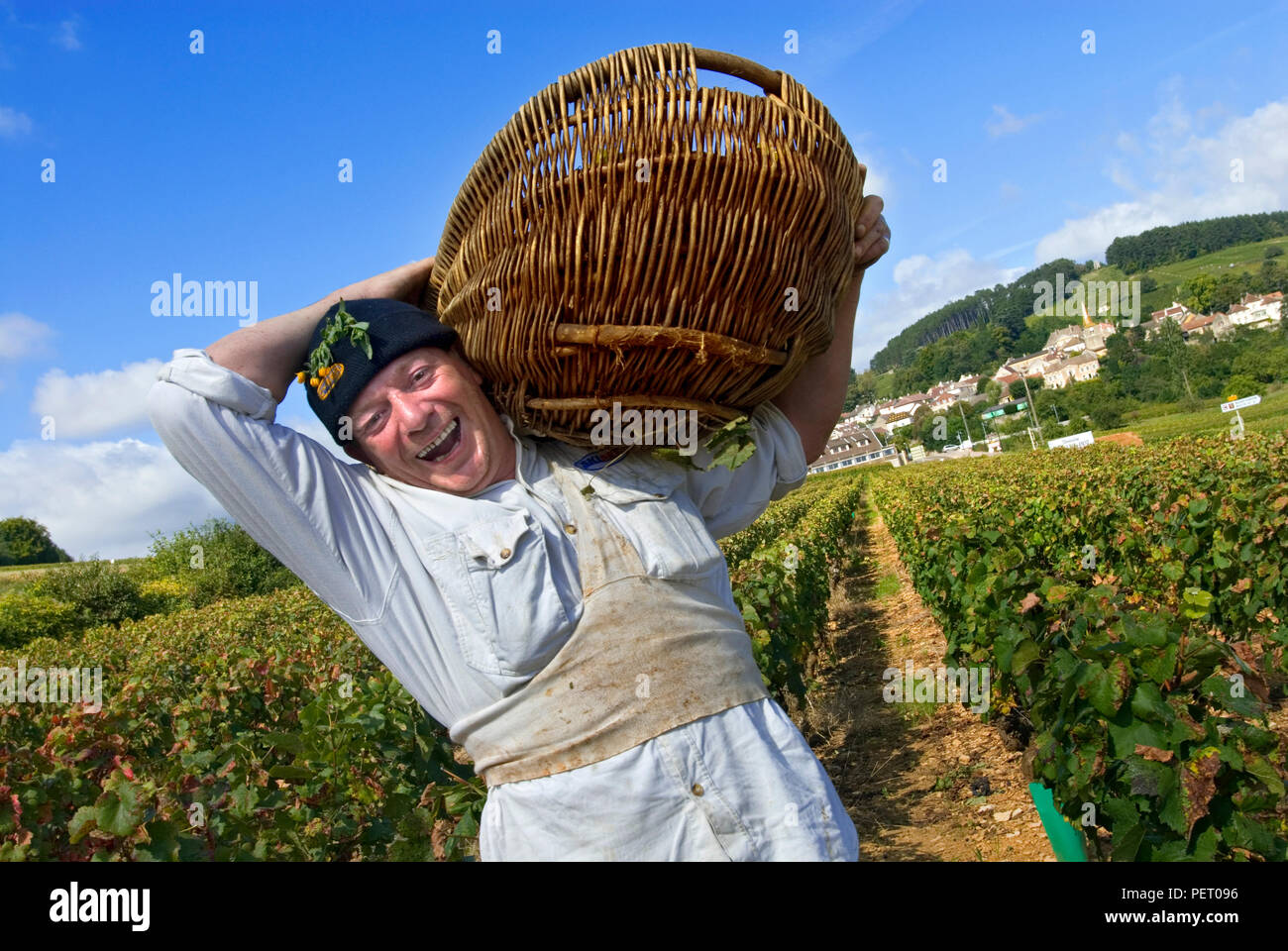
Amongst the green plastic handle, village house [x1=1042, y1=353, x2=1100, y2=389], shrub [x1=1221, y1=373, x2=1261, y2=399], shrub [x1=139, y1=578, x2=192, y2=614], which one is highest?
village house [x1=1042, y1=353, x2=1100, y2=389]

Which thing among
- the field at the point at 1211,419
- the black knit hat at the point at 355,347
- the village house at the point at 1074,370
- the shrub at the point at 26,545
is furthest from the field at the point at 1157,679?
the village house at the point at 1074,370

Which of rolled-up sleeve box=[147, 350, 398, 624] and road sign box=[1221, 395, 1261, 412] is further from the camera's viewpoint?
road sign box=[1221, 395, 1261, 412]

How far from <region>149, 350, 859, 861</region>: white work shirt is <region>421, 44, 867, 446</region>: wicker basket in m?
0.27

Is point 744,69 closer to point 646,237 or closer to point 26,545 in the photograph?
point 646,237

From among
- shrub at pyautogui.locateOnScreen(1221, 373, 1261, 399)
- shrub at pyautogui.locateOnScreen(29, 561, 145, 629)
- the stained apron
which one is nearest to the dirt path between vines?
the stained apron

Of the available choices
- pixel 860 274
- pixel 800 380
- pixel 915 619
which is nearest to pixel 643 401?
pixel 800 380

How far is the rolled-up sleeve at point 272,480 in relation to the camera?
1521mm

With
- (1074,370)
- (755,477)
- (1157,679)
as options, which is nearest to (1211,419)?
(1074,370)

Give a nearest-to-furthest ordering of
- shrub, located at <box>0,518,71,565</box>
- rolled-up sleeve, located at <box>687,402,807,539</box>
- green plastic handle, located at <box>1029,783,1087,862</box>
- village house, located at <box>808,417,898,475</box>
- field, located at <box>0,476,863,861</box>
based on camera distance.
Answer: rolled-up sleeve, located at <box>687,402,807,539</box>, field, located at <box>0,476,863,861</box>, green plastic handle, located at <box>1029,783,1087,862</box>, shrub, located at <box>0,518,71,565</box>, village house, located at <box>808,417,898,475</box>

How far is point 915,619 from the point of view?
437 inches

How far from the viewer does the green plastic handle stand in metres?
4.09

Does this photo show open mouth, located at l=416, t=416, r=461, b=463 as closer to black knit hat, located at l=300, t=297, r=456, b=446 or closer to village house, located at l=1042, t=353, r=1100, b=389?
black knit hat, located at l=300, t=297, r=456, b=446
